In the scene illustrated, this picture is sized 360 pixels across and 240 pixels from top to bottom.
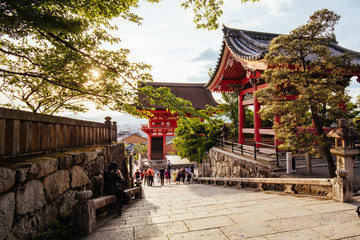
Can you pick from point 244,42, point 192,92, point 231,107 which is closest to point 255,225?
point 244,42

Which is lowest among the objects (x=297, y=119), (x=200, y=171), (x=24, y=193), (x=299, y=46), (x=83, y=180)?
(x=200, y=171)

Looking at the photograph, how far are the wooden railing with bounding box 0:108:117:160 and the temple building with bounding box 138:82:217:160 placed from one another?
45.5 ft

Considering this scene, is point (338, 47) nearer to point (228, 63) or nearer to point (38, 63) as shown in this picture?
point (228, 63)

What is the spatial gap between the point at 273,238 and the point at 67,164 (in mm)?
3509

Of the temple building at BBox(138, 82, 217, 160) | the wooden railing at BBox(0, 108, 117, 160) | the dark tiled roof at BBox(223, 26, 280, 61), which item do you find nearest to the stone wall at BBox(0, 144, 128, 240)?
the wooden railing at BBox(0, 108, 117, 160)

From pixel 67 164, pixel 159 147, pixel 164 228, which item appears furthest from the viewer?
pixel 159 147

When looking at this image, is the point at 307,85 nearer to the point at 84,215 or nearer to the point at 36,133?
the point at 84,215

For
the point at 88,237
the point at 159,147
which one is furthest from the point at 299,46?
the point at 159,147

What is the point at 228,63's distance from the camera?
11.2 m

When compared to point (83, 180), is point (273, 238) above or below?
below

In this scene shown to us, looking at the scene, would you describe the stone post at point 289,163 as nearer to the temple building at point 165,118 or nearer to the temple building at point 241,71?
the temple building at point 241,71

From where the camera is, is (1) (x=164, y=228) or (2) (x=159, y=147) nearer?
(1) (x=164, y=228)

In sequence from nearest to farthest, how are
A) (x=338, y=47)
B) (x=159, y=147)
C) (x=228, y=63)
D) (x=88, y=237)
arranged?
(x=88, y=237), (x=338, y=47), (x=228, y=63), (x=159, y=147)

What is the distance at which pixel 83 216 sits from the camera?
295cm
